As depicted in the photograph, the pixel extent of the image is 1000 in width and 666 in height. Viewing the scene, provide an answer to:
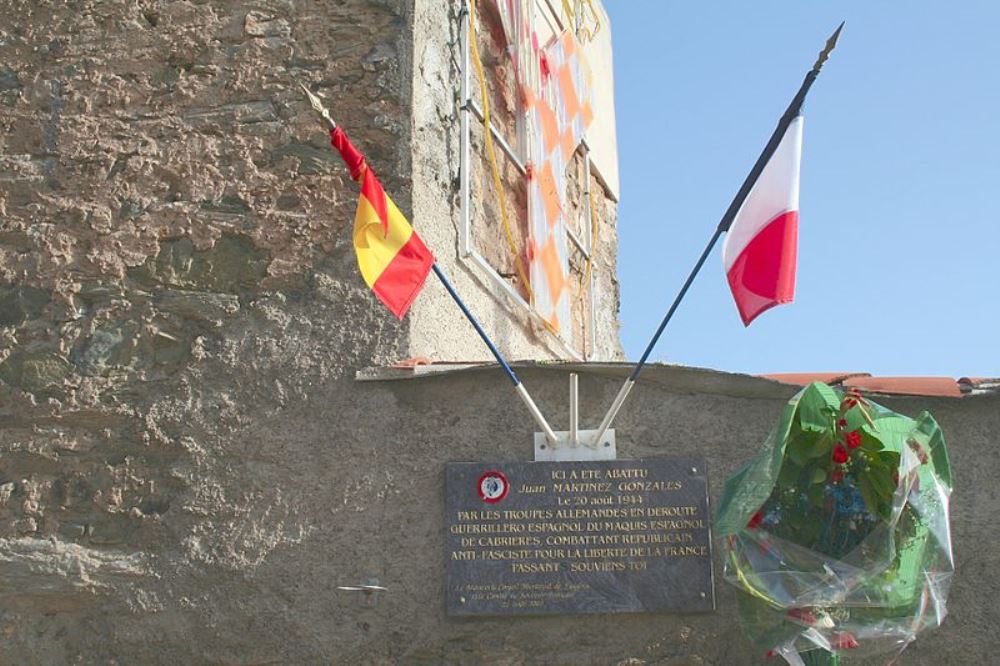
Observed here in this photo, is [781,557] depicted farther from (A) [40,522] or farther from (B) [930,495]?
(A) [40,522]

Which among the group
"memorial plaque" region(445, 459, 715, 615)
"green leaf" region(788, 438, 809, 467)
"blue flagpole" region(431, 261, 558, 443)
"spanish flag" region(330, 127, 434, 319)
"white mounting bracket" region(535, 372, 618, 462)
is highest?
"spanish flag" region(330, 127, 434, 319)

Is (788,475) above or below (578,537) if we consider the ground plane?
above

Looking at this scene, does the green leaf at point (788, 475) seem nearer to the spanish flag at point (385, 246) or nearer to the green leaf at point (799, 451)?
the green leaf at point (799, 451)

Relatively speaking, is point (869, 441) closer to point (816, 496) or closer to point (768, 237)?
point (816, 496)

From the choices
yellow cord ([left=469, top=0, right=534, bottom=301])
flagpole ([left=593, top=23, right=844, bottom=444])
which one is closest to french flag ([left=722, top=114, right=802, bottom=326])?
flagpole ([left=593, top=23, right=844, bottom=444])

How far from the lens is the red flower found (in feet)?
12.4

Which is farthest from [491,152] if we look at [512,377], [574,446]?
[574,446]

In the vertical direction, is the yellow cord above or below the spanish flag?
above

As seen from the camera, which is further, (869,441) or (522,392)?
(522,392)

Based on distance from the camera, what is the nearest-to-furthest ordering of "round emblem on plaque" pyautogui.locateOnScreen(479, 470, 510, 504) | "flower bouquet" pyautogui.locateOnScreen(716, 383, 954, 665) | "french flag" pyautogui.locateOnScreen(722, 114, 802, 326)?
"flower bouquet" pyautogui.locateOnScreen(716, 383, 954, 665)
"french flag" pyautogui.locateOnScreen(722, 114, 802, 326)
"round emblem on plaque" pyautogui.locateOnScreen(479, 470, 510, 504)

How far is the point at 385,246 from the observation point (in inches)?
170

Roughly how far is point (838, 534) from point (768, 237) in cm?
97

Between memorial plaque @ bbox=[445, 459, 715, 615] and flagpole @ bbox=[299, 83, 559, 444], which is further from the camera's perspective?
flagpole @ bbox=[299, 83, 559, 444]

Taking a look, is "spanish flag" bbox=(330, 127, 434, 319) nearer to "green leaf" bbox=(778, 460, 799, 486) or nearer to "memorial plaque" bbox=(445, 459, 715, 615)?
"memorial plaque" bbox=(445, 459, 715, 615)
